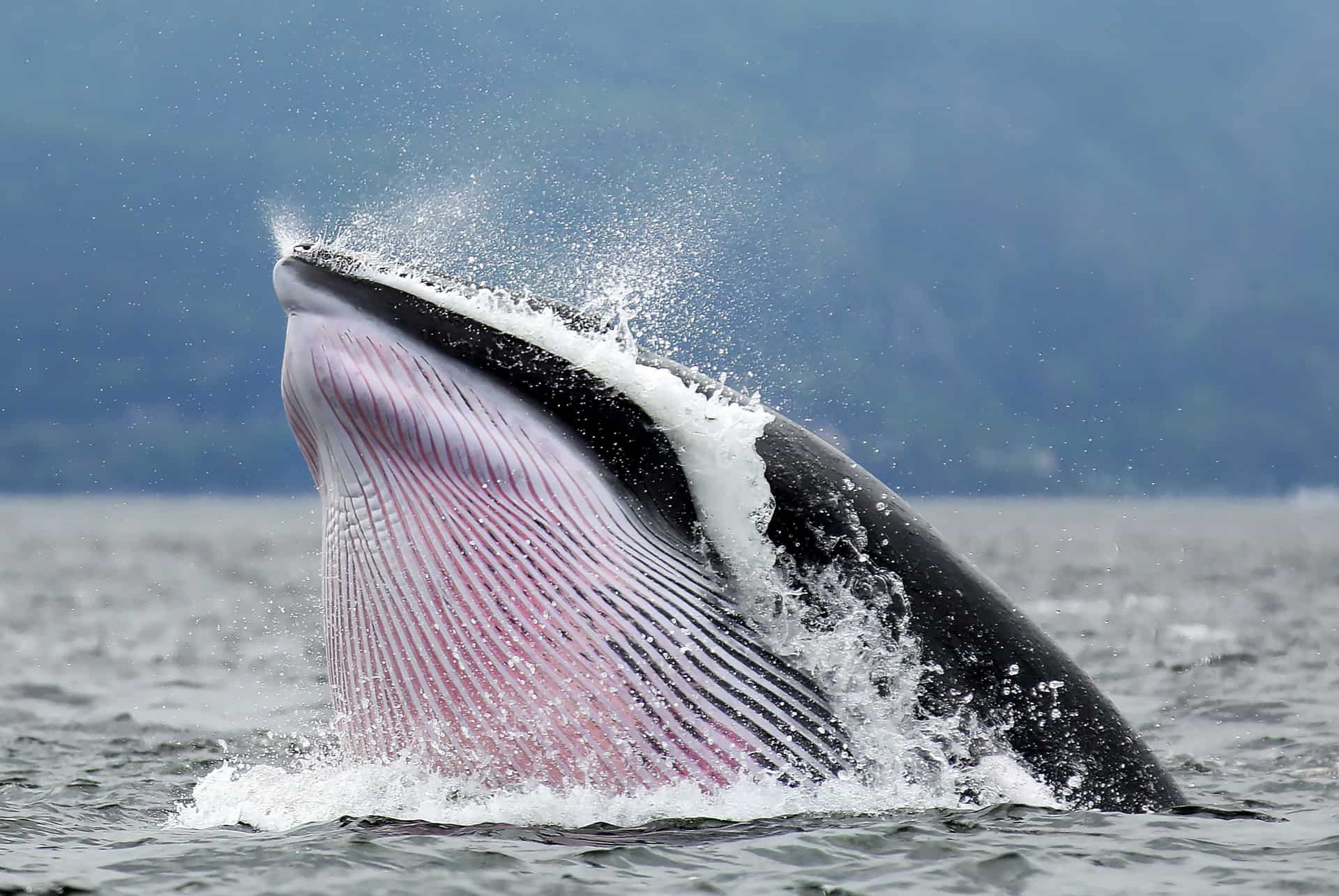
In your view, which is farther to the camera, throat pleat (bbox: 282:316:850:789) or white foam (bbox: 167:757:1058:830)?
white foam (bbox: 167:757:1058:830)

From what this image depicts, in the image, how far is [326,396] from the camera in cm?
651

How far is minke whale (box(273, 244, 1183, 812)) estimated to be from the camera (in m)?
6.40

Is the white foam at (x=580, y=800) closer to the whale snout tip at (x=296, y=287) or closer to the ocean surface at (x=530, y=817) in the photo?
the ocean surface at (x=530, y=817)

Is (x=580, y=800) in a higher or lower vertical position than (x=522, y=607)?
lower

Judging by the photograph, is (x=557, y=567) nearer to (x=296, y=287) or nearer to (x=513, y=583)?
(x=513, y=583)

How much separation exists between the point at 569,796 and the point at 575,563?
3.40ft

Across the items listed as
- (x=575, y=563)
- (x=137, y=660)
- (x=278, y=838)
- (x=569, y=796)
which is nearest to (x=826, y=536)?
(x=575, y=563)

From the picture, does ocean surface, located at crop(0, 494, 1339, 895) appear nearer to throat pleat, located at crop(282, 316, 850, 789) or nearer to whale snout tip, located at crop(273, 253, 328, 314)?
throat pleat, located at crop(282, 316, 850, 789)

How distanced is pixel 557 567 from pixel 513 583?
199 millimetres

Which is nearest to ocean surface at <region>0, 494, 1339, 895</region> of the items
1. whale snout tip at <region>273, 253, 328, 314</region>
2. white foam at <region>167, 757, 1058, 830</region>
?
white foam at <region>167, 757, 1058, 830</region>

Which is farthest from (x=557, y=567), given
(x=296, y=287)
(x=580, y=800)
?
(x=296, y=287)

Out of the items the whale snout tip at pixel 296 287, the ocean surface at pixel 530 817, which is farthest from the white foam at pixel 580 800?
the whale snout tip at pixel 296 287

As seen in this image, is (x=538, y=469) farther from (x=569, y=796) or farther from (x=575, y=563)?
(x=569, y=796)

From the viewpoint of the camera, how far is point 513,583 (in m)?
6.42
